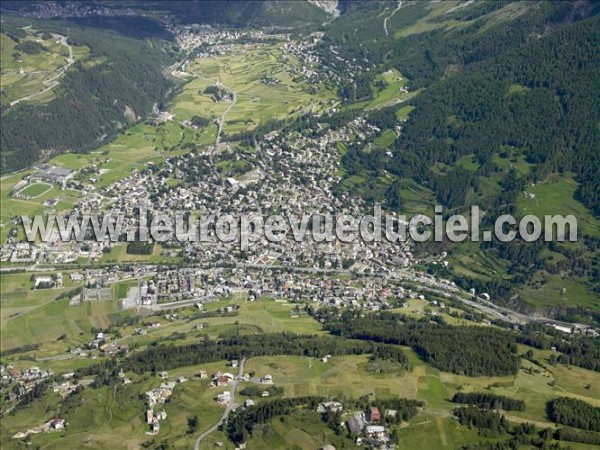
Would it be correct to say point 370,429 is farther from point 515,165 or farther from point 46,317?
point 515,165

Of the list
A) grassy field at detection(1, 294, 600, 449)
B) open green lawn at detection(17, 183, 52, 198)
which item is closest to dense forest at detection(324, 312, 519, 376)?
grassy field at detection(1, 294, 600, 449)

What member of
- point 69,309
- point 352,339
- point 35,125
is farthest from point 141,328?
point 35,125

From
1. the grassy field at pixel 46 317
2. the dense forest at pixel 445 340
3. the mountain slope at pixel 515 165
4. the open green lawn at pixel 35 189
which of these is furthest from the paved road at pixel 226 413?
the open green lawn at pixel 35 189

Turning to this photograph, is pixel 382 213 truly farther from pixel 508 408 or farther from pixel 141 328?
pixel 508 408

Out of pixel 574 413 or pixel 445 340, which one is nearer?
pixel 574 413

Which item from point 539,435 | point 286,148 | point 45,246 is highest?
point 286,148

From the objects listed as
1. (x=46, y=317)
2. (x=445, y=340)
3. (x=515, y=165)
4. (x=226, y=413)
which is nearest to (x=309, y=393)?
(x=226, y=413)

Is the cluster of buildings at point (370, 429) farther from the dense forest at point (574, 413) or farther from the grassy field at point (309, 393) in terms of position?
the dense forest at point (574, 413)

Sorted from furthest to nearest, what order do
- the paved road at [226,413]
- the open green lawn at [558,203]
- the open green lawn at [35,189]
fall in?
the open green lawn at [35,189] → the open green lawn at [558,203] → the paved road at [226,413]

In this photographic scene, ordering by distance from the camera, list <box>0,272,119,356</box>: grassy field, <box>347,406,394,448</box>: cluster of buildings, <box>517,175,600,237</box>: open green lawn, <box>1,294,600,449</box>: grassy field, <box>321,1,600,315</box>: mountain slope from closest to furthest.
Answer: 1. <box>347,406,394,448</box>: cluster of buildings
2. <box>1,294,600,449</box>: grassy field
3. <box>0,272,119,356</box>: grassy field
4. <box>321,1,600,315</box>: mountain slope
5. <box>517,175,600,237</box>: open green lawn

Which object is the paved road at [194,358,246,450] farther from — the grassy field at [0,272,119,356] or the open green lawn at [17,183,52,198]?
the open green lawn at [17,183,52,198]

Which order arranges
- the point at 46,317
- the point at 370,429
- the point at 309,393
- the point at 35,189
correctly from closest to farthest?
the point at 370,429, the point at 309,393, the point at 46,317, the point at 35,189
